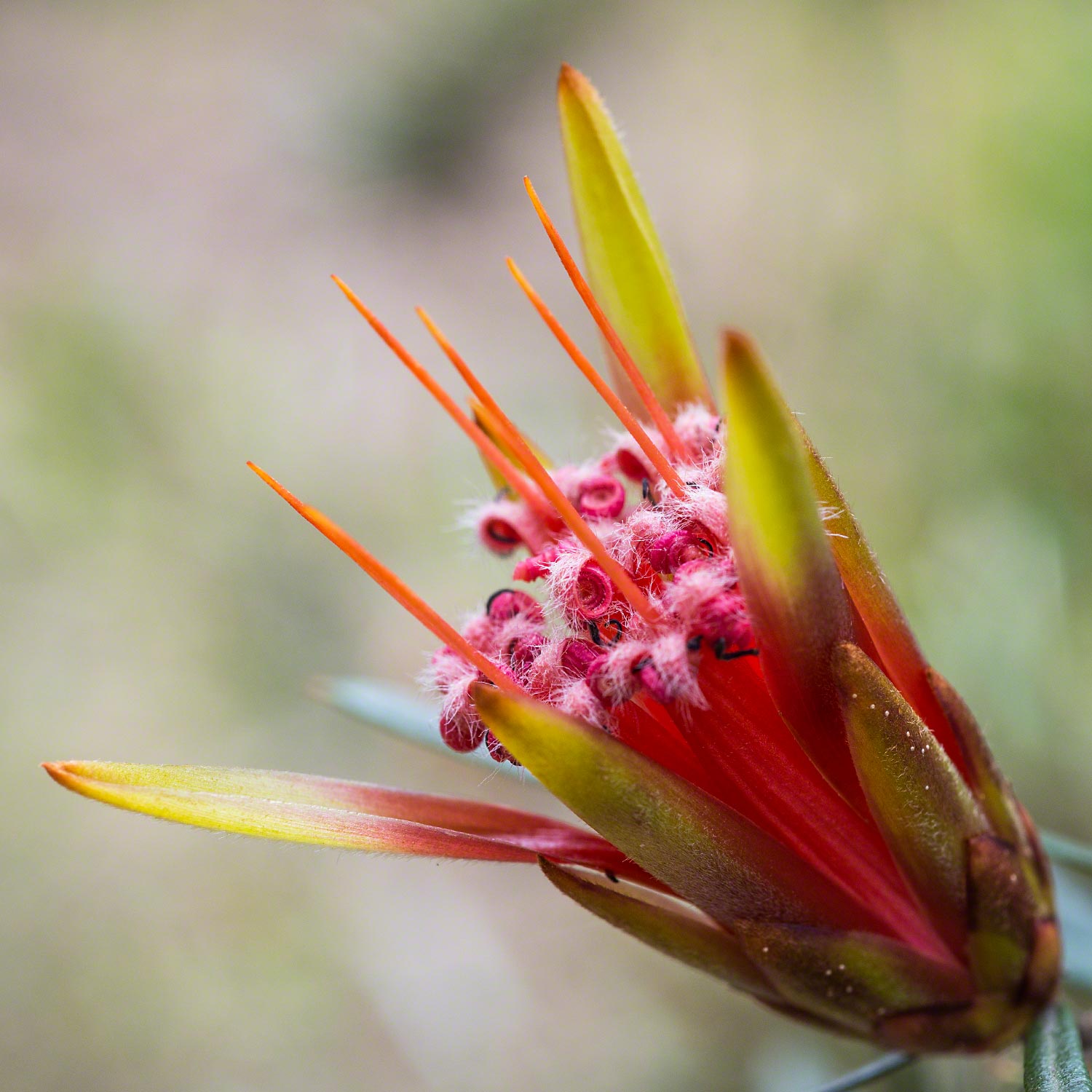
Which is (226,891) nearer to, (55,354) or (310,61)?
(55,354)

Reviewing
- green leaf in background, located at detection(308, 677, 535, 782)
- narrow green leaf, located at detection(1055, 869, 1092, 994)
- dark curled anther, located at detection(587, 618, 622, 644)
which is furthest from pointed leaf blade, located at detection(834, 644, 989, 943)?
green leaf in background, located at detection(308, 677, 535, 782)

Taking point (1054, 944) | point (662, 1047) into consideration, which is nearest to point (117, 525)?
point (662, 1047)

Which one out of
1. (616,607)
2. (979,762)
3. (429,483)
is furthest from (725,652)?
(429,483)

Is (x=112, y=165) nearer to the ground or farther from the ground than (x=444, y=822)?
farther from the ground

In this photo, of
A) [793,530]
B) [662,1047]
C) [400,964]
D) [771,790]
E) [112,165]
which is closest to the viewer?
[793,530]

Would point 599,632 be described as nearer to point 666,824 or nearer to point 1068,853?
point 666,824

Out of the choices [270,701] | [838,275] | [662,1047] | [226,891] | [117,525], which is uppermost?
[117,525]

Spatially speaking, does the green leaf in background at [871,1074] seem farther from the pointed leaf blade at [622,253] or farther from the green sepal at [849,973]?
the pointed leaf blade at [622,253]
